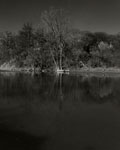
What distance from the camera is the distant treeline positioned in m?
45.6

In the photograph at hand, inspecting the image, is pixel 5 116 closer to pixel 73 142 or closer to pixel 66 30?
pixel 73 142

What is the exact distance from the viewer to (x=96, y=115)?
7867 mm

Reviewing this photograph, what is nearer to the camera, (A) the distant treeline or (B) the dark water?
(B) the dark water

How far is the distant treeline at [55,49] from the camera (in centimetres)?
4556

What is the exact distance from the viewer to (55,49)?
4803cm

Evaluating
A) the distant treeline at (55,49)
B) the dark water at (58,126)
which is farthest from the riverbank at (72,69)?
the dark water at (58,126)

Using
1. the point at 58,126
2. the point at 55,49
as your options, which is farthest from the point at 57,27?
the point at 58,126

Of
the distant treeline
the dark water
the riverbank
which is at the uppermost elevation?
the distant treeline

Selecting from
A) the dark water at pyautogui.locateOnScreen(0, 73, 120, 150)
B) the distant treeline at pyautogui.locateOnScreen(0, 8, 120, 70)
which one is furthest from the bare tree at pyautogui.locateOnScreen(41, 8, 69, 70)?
the dark water at pyautogui.locateOnScreen(0, 73, 120, 150)

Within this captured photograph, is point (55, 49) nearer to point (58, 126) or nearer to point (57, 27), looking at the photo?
point (57, 27)

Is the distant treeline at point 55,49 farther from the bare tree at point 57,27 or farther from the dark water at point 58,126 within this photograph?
the dark water at point 58,126

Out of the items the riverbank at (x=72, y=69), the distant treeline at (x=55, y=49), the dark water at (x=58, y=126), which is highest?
the distant treeline at (x=55, y=49)

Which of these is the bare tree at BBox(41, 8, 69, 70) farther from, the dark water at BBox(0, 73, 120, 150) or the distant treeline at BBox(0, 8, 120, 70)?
the dark water at BBox(0, 73, 120, 150)

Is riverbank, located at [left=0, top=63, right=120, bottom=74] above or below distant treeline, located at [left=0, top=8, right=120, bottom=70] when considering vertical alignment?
below
